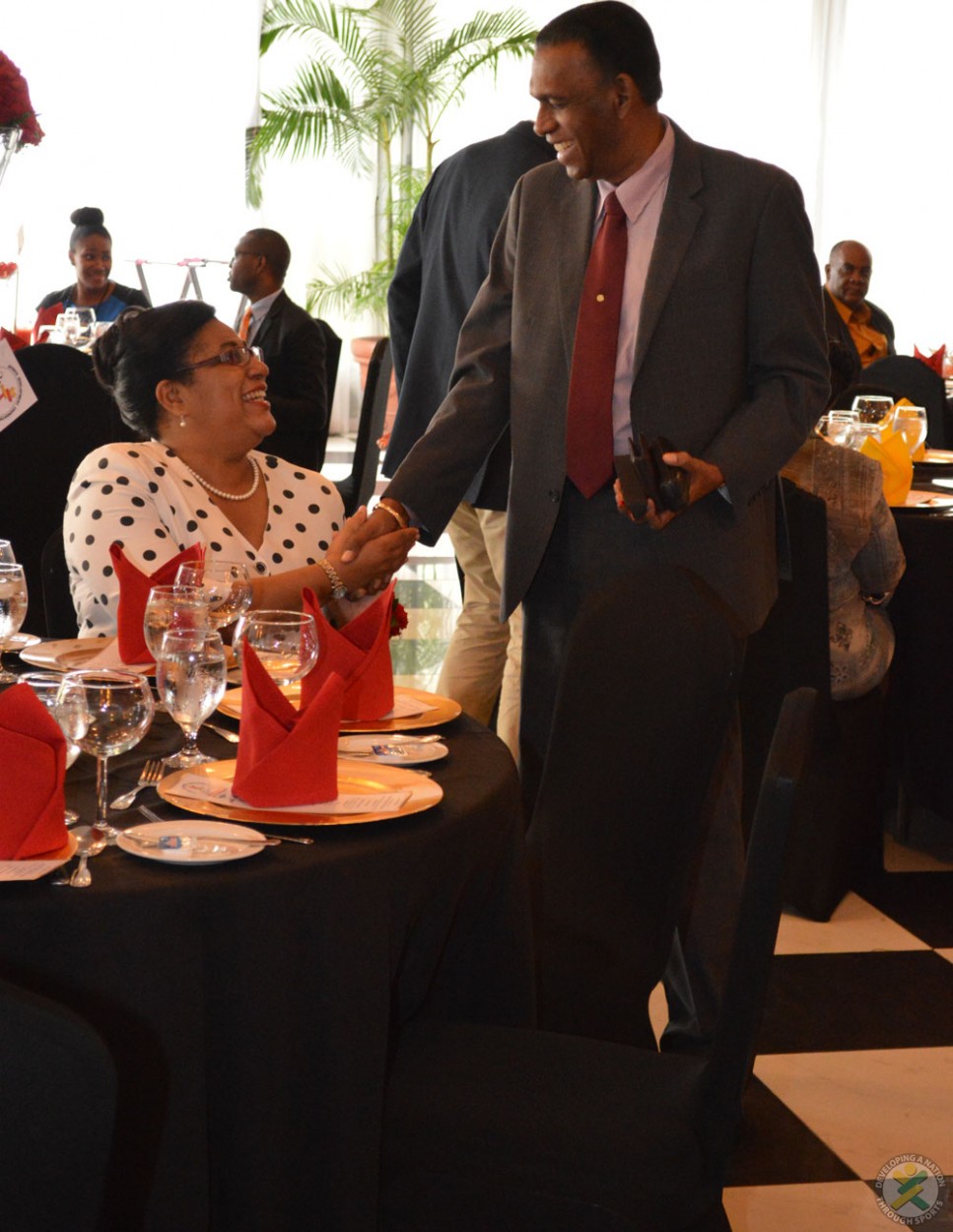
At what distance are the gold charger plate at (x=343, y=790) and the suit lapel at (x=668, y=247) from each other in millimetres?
998

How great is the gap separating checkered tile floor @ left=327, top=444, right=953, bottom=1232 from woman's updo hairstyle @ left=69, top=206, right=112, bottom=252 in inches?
198

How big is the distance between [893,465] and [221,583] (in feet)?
7.33

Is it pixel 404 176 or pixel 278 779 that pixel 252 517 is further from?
pixel 404 176

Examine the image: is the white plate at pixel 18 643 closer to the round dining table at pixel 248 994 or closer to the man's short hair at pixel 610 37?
the round dining table at pixel 248 994

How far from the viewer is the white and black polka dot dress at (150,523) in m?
2.38

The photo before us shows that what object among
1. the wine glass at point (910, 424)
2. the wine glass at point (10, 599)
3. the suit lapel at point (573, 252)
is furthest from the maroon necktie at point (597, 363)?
the wine glass at point (910, 424)

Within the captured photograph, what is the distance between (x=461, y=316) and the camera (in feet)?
11.7

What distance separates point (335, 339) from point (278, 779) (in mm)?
5521

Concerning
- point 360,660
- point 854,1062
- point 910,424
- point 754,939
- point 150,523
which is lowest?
point 854,1062

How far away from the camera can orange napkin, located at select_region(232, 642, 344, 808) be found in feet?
4.83

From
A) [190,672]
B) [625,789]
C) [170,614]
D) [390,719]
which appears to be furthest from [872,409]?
[190,672]

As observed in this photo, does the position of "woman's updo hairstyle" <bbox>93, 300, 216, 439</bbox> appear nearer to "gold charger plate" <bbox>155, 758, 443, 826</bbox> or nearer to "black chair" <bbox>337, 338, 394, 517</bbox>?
"gold charger plate" <bbox>155, 758, 443, 826</bbox>

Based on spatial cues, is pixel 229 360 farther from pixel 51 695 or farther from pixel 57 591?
pixel 51 695

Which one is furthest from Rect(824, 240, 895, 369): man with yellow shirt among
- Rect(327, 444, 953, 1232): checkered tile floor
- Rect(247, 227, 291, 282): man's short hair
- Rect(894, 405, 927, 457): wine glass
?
Rect(327, 444, 953, 1232): checkered tile floor
